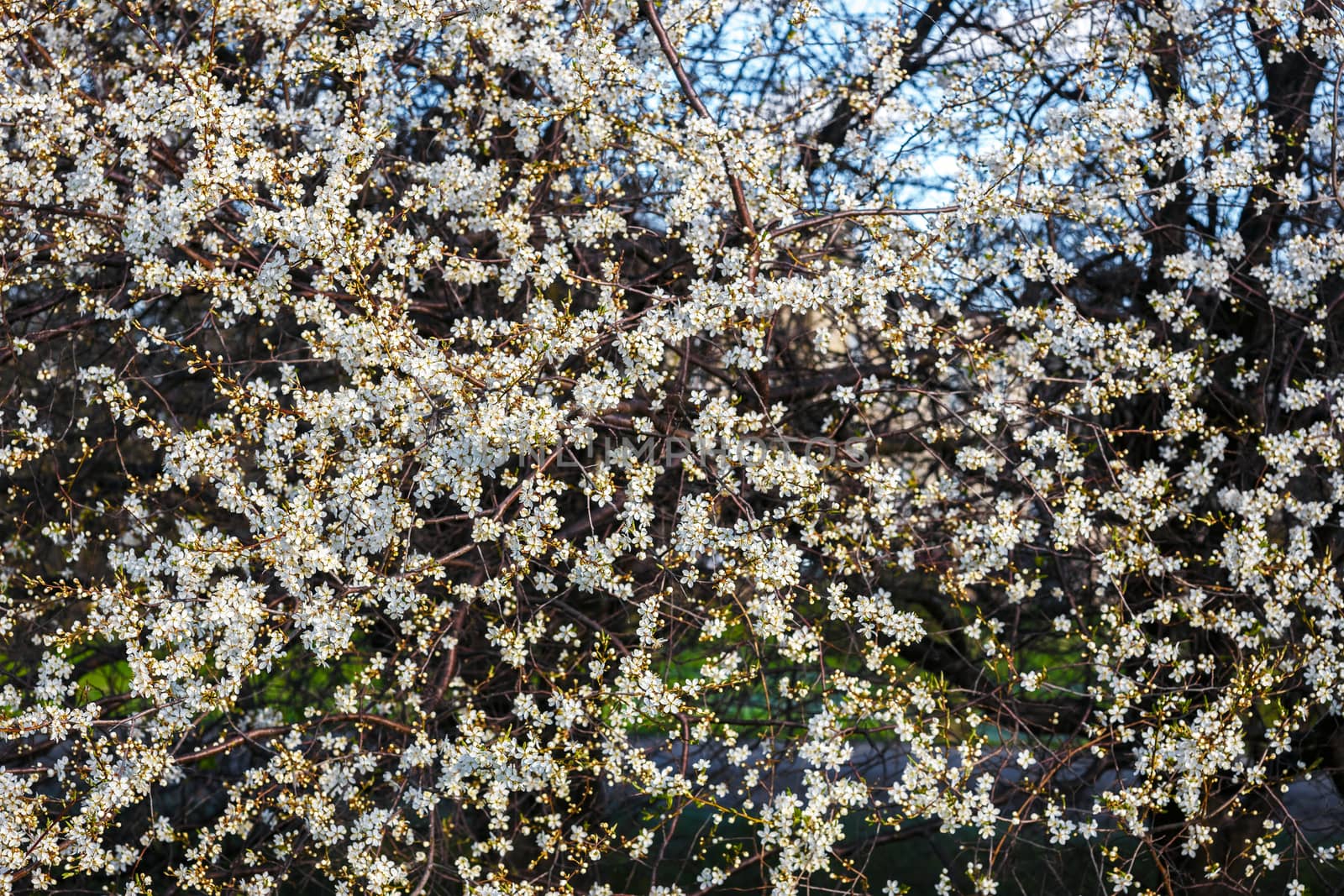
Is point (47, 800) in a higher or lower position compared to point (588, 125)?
lower

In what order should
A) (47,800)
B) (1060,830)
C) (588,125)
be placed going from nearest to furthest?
(47,800) < (1060,830) < (588,125)

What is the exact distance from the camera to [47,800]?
3.53 meters

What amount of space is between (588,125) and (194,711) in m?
2.26

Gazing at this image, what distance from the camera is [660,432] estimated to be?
3.76 m

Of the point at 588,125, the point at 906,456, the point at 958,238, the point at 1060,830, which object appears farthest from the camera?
the point at 906,456

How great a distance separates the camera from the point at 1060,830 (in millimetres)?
3803

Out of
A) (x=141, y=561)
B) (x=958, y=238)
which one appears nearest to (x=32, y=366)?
(x=141, y=561)

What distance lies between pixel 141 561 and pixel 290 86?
1968 millimetres

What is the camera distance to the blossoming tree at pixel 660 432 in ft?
11.6

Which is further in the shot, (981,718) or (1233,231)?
(1233,231)

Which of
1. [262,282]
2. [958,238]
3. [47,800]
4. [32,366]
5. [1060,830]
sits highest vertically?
[32,366]

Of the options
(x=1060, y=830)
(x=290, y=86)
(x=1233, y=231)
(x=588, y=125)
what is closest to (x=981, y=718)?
(x=1060, y=830)

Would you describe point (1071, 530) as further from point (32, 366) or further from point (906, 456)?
point (32, 366)

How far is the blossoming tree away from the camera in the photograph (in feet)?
11.6
